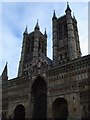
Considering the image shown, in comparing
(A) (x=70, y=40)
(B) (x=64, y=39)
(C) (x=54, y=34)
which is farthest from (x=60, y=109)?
(C) (x=54, y=34)

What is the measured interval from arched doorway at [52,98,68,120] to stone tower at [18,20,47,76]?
30148mm

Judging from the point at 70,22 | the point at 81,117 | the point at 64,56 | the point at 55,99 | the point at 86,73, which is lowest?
the point at 81,117

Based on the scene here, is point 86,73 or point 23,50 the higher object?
point 23,50

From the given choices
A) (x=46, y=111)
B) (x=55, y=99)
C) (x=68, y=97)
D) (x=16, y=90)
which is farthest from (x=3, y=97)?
(x=68, y=97)

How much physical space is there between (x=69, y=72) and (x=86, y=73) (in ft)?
9.35

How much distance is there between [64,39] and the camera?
181ft

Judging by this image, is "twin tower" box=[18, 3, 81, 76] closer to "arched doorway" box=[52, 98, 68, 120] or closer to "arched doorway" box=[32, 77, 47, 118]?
"arched doorway" box=[32, 77, 47, 118]

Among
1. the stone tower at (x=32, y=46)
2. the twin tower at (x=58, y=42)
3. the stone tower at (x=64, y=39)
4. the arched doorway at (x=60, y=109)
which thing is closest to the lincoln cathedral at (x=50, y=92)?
the arched doorway at (x=60, y=109)

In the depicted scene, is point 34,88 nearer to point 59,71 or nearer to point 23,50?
point 59,71

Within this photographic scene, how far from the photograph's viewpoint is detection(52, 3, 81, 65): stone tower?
51.0 metres

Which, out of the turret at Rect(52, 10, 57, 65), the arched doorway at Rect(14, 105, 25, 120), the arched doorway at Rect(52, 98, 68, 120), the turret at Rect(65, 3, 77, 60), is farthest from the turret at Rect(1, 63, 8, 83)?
the turret at Rect(65, 3, 77, 60)

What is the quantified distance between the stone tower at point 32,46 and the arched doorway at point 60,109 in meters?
30.1

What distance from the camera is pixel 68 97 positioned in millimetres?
27547

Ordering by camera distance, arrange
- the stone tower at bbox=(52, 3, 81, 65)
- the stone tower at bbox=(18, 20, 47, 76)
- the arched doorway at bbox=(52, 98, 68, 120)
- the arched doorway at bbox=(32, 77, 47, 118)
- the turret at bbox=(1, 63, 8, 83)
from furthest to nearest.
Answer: the stone tower at bbox=(18, 20, 47, 76)
the stone tower at bbox=(52, 3, 81, 65)
the turret at bbox=(1, 63, 8, 83)
the arched doorway at bbox=(32, 77, 47, 118)
the arched doorway at bbox=(52, 98, 68, 120)
